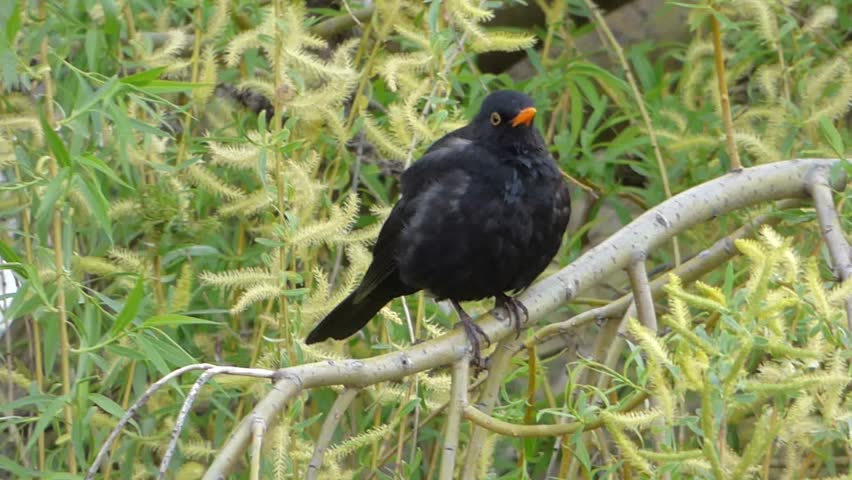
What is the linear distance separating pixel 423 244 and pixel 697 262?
0.80 m

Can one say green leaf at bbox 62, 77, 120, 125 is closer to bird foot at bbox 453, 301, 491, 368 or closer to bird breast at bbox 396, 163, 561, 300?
bird foot at bbox 453, 301, 491, 368

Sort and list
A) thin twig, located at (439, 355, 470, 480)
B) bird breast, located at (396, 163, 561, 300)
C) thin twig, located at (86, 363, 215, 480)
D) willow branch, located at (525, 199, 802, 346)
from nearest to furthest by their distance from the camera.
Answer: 1. thin twig, located at (86, 363, 215, 480)
2. thin twig, located at (439, 355, 470, 480)
3. willow branch, located at (525, 199, 802, 346)
4. bird breast, located at (396, 163, 561, 300)

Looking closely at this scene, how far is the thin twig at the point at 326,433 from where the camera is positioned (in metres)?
2.35

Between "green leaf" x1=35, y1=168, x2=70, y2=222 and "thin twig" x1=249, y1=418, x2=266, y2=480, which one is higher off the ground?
"green leaf" x1=35, y1=168, x2=70, y2=222

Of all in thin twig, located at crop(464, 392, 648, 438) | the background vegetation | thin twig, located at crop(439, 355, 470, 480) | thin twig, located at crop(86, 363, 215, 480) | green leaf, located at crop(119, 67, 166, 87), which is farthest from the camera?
green leaf, located at crop(119, 67, 166, 87)

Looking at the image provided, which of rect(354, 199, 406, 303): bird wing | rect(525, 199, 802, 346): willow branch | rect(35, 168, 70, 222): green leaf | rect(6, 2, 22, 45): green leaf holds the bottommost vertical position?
rect(354, 199, 406, 303): bird wing

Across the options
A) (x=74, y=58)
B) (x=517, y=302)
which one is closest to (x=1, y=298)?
(x=74, y=58)

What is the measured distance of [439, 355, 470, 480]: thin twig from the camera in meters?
2.43

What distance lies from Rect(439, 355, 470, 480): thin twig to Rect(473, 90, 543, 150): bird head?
111 centimetres

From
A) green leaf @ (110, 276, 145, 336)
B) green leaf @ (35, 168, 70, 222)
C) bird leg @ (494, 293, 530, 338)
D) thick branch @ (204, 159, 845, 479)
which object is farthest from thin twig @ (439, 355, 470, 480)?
green leaf @ (35, 168, 70, 222)

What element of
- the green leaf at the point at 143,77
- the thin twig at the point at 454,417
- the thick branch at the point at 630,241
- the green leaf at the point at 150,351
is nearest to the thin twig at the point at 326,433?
the thick branch at the point at 630,241

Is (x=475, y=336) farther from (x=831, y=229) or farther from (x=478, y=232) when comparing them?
(x=831, y=229)

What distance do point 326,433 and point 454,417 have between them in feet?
0.87

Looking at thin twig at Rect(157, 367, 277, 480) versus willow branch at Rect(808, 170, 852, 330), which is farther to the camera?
willow branch at Rect(808, 170, 852, 330)
